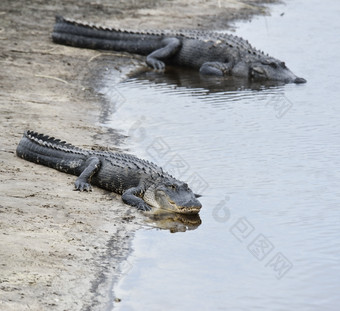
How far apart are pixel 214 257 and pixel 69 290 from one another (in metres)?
1.32

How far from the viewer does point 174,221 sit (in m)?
7.30

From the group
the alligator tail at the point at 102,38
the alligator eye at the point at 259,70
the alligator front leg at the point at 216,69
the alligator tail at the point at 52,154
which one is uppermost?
the alligator tail at the point at 52,154

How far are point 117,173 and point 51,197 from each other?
864 mm

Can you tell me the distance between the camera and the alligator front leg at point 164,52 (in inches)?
529

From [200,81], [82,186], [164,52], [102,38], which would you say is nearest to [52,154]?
[82,186]

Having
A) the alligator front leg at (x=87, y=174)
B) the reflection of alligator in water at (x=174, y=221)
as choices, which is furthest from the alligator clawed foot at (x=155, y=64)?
the reflection of alligator in water at (x=174, y=221)

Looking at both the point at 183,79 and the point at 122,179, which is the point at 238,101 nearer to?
the point at 183,79

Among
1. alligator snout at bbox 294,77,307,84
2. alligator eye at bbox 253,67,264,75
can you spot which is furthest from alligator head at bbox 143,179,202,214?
alligator eye at bbox 253,67,264,75

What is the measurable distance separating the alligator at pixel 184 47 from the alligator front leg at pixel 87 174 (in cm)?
534

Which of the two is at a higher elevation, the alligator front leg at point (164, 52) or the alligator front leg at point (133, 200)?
the alligator front leg at point (133, 200)

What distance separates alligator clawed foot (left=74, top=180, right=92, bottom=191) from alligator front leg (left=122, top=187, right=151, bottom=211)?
0.34 meters

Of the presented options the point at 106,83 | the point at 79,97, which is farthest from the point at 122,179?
the point at 106,83

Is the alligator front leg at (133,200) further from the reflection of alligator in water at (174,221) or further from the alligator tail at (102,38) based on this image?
the alligator tail at (102,38)

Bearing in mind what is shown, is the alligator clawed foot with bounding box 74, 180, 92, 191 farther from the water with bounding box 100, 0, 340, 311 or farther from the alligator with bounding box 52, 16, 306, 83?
the alligator with bounding box 52, 16, 306, 83
